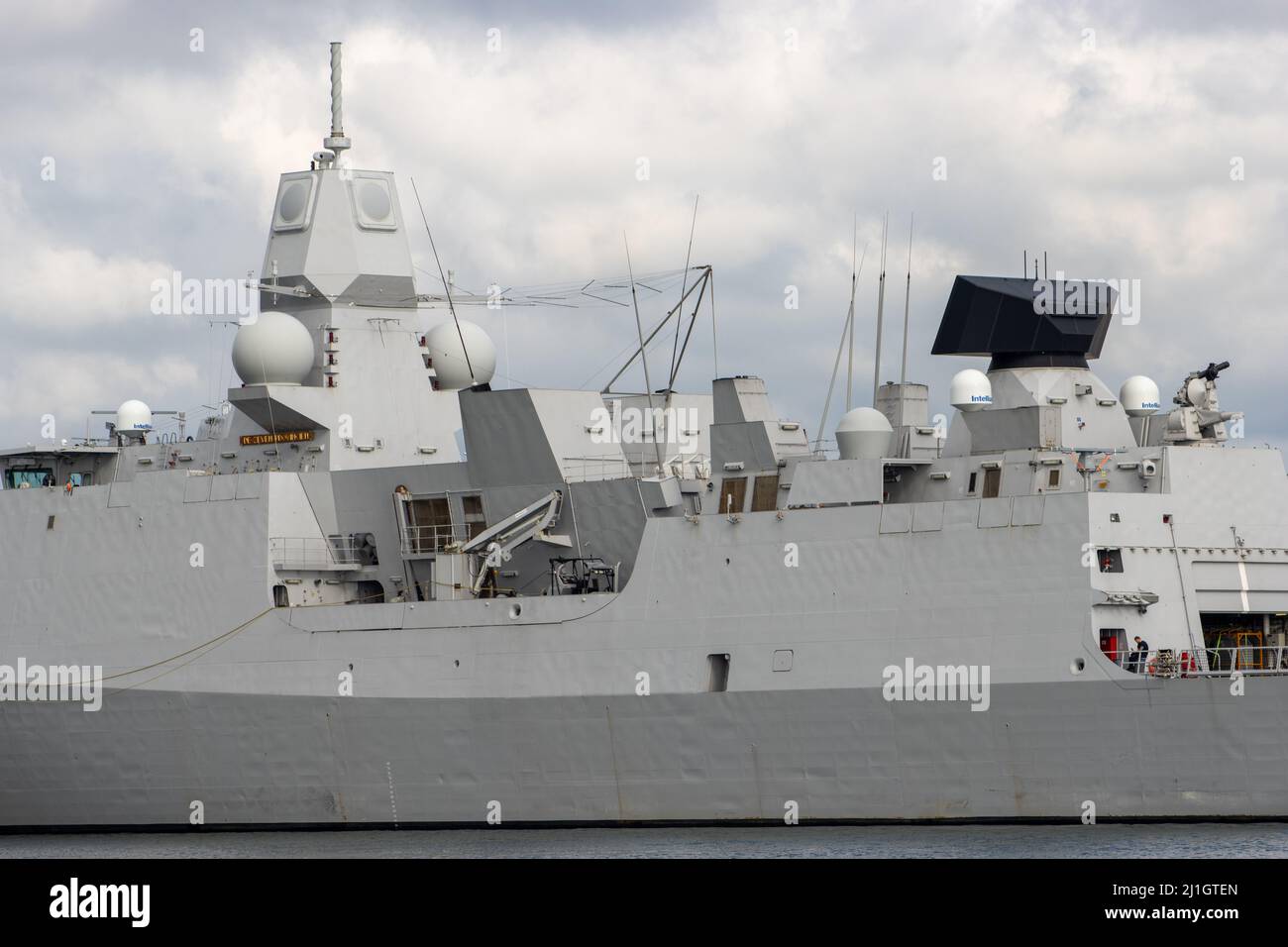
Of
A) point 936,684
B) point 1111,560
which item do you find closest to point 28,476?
Result: point 936,684

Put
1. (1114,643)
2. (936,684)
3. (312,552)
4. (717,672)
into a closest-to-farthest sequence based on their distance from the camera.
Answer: (1114,643) < (936,684) < (717,672) < (312,552)

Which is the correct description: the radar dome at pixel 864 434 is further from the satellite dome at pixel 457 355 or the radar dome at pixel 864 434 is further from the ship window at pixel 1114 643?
the satellite dome at pixel 457 355

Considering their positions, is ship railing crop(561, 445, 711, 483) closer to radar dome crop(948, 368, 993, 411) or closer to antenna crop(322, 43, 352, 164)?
radar dome crop(948, 368, 993, 411)

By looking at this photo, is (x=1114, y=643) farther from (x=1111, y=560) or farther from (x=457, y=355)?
(x=457, y=355)

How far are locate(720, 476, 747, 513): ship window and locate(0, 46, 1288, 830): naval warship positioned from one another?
51mm

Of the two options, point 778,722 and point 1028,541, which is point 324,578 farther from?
point 1028,541

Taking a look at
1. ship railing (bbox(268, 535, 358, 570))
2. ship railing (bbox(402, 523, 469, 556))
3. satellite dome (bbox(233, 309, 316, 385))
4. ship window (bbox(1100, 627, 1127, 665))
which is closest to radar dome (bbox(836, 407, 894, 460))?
ship window (bbox(1100, 627, 1127, 665))

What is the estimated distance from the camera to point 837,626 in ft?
66.2

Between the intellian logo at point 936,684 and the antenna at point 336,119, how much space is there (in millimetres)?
13134

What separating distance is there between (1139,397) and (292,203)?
13453mm

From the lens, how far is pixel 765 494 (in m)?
22.0

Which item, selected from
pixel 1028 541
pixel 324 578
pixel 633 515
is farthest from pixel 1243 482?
pixel 324 578

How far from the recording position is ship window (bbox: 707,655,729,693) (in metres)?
20.9
